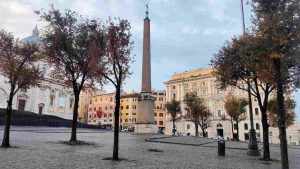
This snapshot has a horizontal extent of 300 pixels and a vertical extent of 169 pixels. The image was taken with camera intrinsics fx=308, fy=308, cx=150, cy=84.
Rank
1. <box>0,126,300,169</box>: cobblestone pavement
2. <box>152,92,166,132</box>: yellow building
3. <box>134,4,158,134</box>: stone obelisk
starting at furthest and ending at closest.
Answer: <box>152,92,166,132</box>: yellow building < <box>134,4,158,134</box>: stone obelisk < <box>0,126,300,169</box>: cobblestone pavement

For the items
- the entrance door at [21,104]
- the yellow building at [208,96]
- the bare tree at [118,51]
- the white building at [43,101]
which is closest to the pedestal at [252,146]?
the bare tree at [118,51]

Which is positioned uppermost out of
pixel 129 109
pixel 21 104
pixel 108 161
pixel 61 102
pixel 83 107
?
pixel 83 107

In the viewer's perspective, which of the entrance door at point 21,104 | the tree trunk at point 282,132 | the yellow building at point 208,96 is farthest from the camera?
the yellow building at point 208,96

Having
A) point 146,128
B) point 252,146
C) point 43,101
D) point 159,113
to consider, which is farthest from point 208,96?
point 252,146

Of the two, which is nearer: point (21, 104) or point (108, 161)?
point (108, 161)

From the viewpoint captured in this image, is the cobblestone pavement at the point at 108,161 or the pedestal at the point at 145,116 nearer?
the cobblestone pavement at the point at 108,161

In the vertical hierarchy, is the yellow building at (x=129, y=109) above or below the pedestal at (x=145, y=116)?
above

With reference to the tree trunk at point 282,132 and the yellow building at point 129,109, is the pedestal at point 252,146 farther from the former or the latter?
the yellow building at point 129,109

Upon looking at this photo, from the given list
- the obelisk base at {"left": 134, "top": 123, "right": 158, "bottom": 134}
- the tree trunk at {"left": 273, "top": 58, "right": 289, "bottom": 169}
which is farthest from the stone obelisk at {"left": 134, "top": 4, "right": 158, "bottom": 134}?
the tree trunk at {"left": 273, "top": 58, "right": 289, "bottom": 169}

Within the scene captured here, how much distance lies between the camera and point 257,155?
20.6m

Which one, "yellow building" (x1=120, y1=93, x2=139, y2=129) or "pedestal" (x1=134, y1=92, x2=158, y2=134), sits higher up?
"yellow building" (x1=120, y1=93, x2=139, y2=129)

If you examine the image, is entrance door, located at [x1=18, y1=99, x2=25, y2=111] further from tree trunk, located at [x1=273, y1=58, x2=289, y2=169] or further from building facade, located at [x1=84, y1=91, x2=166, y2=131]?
tree trunk, located at [x1=273, y1=58, x2=289, y2=169]

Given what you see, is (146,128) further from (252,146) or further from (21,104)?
(21,104)

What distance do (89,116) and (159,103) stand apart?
32.7 metres
